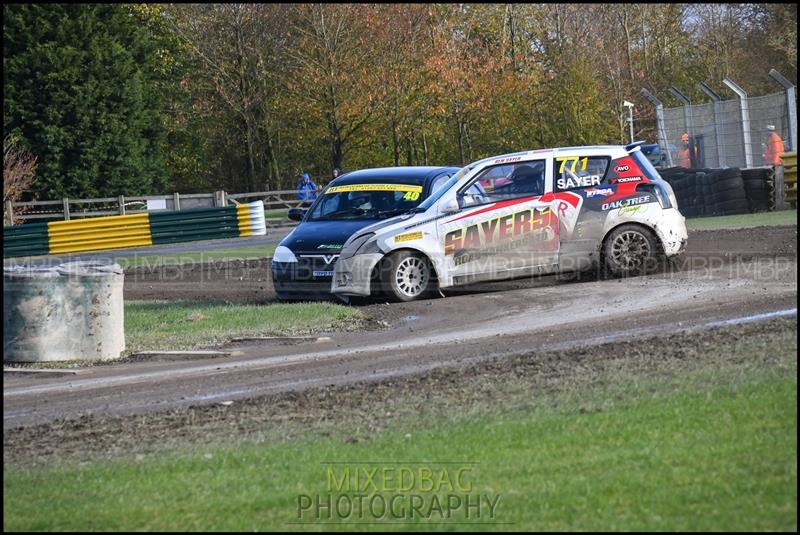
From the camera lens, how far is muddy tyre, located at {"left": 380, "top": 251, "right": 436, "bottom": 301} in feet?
44.7

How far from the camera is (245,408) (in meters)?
7.99

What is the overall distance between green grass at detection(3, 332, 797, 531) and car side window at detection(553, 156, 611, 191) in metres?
6.51

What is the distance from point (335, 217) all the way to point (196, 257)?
36.9 ft

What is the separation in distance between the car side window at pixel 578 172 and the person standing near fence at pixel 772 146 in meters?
12.5

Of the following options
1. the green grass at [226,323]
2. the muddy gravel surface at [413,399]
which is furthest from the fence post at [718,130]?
the muddy gravel surface at [413,399]

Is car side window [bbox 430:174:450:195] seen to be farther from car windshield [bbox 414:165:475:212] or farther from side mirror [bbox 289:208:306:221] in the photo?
side mirror [bbox 289:208:306:221]

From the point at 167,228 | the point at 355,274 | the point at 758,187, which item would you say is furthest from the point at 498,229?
the point at 167,228

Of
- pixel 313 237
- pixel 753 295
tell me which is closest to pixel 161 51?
pixel 313 237

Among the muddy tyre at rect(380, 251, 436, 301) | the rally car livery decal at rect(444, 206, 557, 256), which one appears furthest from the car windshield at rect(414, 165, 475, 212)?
the muddy tyre at rect(380, 251, 436, 301)

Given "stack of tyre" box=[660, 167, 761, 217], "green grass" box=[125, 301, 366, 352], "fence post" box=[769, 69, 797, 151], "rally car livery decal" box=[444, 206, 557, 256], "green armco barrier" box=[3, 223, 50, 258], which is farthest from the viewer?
"green armco barrier" box=[3, 223, 50, 258]

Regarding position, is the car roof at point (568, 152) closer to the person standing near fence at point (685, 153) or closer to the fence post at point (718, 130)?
the fence post at point (718, 130)

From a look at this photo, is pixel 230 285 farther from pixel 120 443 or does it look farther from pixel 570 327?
pixel 120 443

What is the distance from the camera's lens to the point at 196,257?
26.0m

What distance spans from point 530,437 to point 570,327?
4536mm
